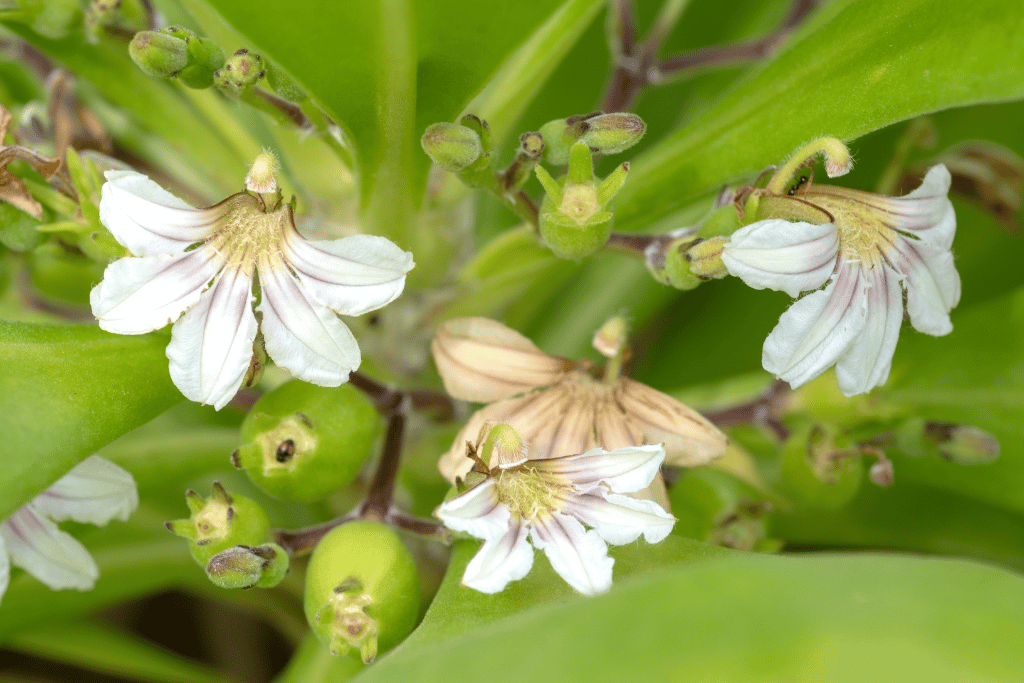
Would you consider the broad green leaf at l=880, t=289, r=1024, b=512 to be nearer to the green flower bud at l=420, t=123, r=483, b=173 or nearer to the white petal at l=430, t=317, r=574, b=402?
the white petal at l=430, t=317, r=574, b=402

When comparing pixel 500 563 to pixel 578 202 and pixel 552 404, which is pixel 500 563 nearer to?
pixel 552 404

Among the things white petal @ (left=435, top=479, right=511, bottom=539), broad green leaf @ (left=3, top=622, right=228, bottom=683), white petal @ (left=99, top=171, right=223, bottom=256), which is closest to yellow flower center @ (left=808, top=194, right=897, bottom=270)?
white petal @ (left=435, top=479, right=511, bottom=539)

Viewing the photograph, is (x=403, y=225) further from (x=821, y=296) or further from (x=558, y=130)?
(x=821, y=296)

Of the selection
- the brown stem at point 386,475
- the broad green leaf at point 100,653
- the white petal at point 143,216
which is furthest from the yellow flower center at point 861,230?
the broad green leaf at point 100,653

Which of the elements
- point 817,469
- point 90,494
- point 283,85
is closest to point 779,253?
→ point 817,469

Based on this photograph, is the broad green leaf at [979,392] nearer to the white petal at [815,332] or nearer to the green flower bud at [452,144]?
the white petal at [815,332]

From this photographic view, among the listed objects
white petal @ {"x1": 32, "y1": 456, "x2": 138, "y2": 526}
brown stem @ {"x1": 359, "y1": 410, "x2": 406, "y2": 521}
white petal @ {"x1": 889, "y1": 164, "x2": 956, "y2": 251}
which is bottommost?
white petal @ {"x1": 32, "y1": 456, "x2": 138, "y2": 526}
